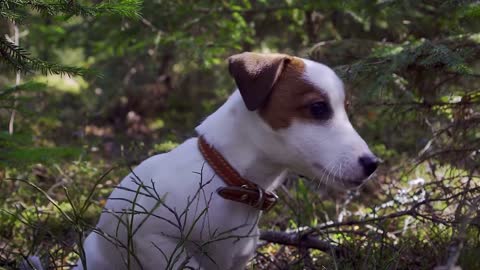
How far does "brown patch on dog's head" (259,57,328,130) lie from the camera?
2.50m

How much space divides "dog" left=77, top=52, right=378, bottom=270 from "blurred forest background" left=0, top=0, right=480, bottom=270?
0.31 metres

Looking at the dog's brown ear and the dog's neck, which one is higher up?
the dog's brown ear

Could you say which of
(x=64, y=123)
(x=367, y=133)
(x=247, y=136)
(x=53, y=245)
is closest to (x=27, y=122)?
(x=64, y=123)

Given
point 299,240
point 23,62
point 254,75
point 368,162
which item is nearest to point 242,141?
point 254,75

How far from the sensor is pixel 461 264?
242 centimetres

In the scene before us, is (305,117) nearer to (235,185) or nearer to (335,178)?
(335,178)

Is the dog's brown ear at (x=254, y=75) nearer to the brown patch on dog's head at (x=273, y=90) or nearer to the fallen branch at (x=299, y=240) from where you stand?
the brown patch on dog's head at (x=273, y=90)

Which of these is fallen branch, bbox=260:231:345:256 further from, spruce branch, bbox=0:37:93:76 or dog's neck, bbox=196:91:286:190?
spruce branch, bbox=0:37:93:76

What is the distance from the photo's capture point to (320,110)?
98.1 inches

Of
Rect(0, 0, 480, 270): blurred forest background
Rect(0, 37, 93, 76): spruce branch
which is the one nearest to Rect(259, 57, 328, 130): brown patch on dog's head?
Rect(0, 0, 480, 270): blurred forest background

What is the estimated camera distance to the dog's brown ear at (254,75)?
2502 mm

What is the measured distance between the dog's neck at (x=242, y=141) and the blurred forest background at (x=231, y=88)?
0.38 m

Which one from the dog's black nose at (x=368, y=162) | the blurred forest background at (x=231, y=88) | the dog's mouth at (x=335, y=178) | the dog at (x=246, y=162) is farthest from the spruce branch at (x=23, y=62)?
the dog's black nose at (x=368, y=162)

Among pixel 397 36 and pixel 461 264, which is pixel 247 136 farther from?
pixel 397 36
